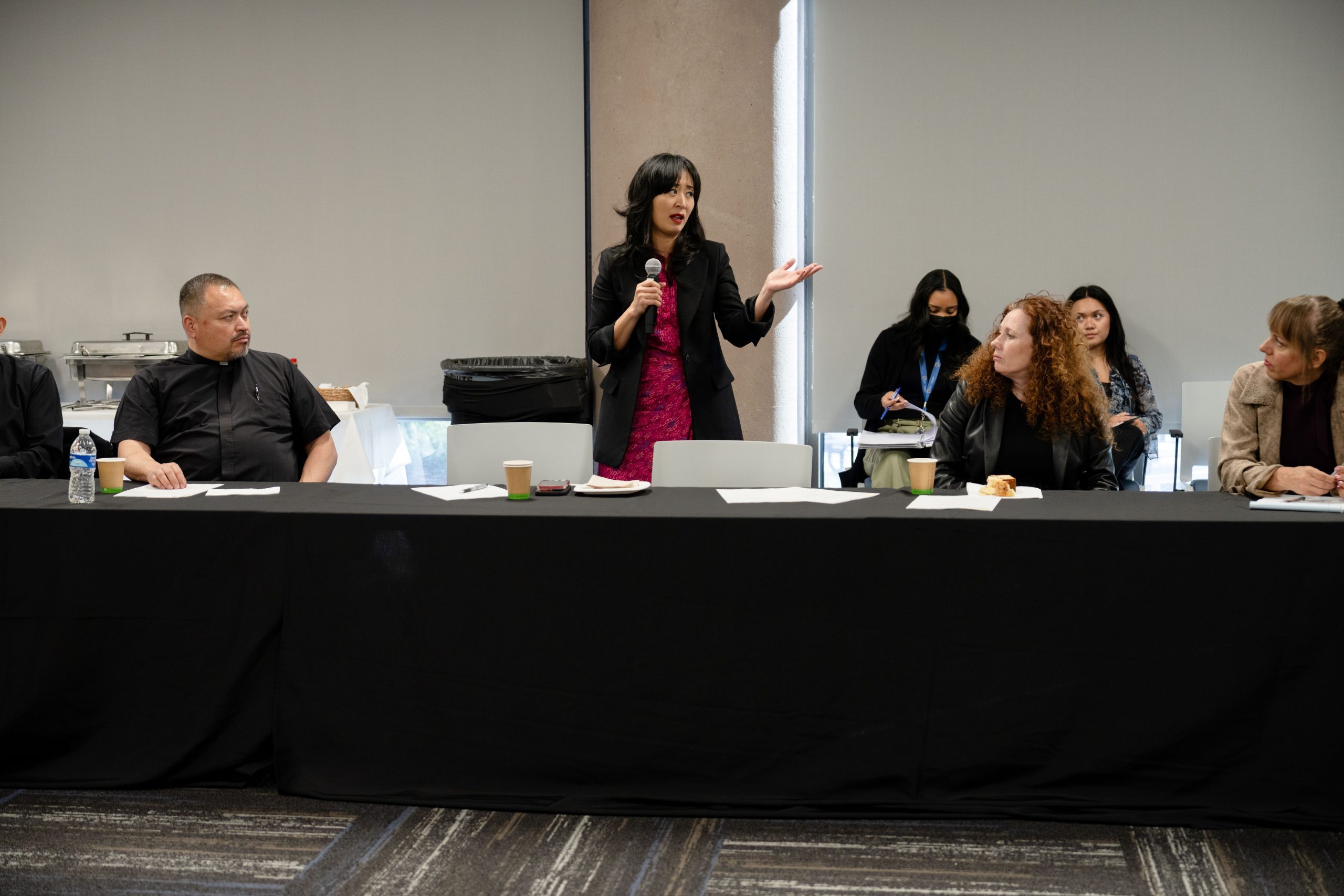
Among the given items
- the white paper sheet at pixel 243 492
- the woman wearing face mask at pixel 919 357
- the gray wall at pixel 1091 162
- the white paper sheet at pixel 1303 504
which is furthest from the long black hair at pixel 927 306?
the white paper sheet at pixel 243 492

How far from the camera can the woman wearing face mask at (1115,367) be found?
436 centimetres

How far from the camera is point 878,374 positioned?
15.2ft

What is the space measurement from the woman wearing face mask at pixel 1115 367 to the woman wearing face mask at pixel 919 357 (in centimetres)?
49

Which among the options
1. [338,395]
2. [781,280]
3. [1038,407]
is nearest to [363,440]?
[338,395]

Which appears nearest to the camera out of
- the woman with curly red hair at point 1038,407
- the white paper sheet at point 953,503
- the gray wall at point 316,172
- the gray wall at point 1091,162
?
the white paper sheet at point 953,503

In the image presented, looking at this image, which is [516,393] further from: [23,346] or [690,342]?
[23,346]

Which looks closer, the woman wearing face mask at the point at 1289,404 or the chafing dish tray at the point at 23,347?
the woman wearing face mask at the point at 1289,404

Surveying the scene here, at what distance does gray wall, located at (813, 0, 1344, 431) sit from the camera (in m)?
4.86

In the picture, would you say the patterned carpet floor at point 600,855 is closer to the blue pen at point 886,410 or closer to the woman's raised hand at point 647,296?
the woman's raised hand at point 647,296

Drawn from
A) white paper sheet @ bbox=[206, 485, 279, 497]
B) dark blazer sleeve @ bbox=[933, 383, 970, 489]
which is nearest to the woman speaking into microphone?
dark blazer sleeve @ bbox=[933, 383, 970, 489]

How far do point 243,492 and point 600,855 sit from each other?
1.17 meters

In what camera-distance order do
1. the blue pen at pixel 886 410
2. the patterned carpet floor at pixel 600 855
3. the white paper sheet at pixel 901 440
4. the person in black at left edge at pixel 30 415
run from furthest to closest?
1. the blue pen at pixel 886 410
2. the white paper sheet at pixel 901 440
3. the person in black at left edge at pixel 30 415
4. the patterned carpet floor at pixel 600 855

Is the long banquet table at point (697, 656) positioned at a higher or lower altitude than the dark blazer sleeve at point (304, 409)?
lower

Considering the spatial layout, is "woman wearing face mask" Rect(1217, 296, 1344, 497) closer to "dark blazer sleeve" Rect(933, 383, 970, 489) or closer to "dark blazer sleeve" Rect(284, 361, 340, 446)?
"dark blazer sleeve" Rect(933, 383, 970, 489)
